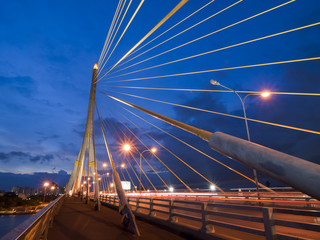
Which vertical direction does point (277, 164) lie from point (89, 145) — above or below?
below

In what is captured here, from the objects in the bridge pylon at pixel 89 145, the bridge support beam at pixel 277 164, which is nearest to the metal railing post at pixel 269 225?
the bridge support beam at pixel 277 164

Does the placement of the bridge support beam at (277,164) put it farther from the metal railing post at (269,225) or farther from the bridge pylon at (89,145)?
the bridge pylon at (89,145)

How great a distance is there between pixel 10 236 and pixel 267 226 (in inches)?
201

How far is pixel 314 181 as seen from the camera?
2266 mm

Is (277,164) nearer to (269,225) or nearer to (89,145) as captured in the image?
(269,225)

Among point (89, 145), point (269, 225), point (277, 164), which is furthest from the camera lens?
point (89, 145)

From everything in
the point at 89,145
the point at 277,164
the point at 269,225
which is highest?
the point at 89,145

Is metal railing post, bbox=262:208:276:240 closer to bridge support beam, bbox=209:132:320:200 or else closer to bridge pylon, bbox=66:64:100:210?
bridge support beam, bbox=209:132:320:200

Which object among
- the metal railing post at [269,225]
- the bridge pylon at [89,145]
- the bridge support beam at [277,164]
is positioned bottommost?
the metal railing post at [269,225]

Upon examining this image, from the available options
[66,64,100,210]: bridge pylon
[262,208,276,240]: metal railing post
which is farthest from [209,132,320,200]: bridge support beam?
[66,64,100,210]: bridge pylon

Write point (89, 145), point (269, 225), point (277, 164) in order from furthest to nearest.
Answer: point (89, 145) < point (269, 225) < point (277, 164)

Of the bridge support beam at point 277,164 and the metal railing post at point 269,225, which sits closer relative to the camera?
the bridge support beam at point 277,164

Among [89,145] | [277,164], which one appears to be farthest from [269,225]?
[89,145]

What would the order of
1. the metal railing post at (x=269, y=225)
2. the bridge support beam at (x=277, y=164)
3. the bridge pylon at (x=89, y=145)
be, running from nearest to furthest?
the bridge support beam at (x=277, y=164) → the metal railing post at (x=269, y=225) → the bridge pylon at (x=89, y=145)
